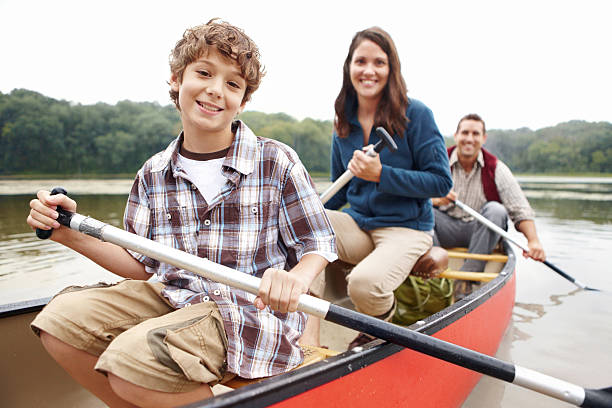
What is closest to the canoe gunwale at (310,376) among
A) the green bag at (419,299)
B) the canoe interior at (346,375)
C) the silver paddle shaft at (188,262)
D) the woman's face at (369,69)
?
the canoe interior at (346,375)

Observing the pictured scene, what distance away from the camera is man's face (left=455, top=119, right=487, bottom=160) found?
430 centimetres

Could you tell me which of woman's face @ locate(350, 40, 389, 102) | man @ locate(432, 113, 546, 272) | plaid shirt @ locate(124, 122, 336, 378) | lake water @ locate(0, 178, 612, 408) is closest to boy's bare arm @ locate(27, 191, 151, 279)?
plaid shirt @ locate(124, 122, 336, 378)

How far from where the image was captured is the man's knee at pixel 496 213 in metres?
4.11

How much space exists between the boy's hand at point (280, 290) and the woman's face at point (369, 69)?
1.73 metres

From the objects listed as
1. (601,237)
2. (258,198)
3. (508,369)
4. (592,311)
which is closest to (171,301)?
(258,198)

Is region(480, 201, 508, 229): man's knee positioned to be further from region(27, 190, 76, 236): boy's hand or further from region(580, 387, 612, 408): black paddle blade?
region(27, 190, 76, 236): boy's hand

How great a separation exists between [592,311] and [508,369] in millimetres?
3974

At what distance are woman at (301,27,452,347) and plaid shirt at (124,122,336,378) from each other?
3.04 ft

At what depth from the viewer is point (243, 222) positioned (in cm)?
150

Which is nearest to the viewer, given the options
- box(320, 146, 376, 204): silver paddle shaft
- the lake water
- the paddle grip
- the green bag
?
the paddle grip

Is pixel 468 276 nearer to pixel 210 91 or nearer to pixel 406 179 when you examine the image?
pixel 406 179

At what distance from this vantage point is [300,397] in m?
1.18

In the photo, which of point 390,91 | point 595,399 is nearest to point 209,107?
point 390,91

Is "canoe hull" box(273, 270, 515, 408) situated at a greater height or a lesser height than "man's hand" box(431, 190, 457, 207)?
lesser
